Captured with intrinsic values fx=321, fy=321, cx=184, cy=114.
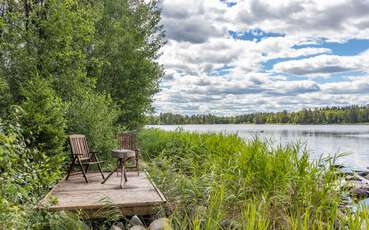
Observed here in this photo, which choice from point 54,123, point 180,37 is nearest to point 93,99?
point 54,123

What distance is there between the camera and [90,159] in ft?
21.6

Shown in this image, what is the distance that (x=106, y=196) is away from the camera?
14.7 feet

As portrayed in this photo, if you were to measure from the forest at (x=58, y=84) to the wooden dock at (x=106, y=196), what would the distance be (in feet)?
0.92

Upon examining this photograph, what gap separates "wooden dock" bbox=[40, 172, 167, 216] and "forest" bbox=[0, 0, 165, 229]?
0.92 ft

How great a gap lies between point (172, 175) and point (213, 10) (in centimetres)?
829

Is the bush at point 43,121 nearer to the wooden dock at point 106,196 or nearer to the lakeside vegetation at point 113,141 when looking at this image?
the lakeside vegetation at point 113,141

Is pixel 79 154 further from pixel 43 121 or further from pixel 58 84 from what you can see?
pixel 58 84

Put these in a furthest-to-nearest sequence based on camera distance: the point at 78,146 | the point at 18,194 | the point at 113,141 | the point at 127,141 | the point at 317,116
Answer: the point at 317,116
the point at 113,141
the point at 127,141
the point at 78,146
the point at 18,194

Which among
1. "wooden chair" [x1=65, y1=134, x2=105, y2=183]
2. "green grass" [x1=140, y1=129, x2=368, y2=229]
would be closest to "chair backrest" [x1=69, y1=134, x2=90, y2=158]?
"wooden chair" [x1=65, y1=134, x2=105, y2=183]

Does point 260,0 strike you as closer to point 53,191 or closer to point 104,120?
point 104,120

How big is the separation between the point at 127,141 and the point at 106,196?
11.5 feet

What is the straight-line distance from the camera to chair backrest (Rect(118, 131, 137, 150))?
791 cm

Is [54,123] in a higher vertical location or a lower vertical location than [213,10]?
lower

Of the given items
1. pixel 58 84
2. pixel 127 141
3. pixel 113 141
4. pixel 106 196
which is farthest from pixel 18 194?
pixel 58 84
